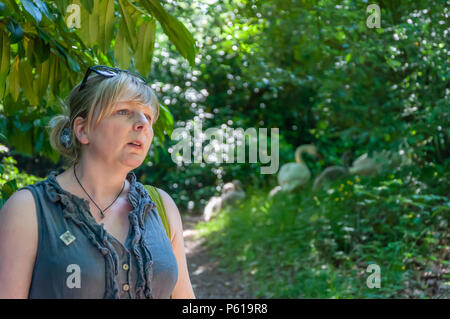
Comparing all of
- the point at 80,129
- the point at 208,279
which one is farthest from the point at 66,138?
the point at 208,279

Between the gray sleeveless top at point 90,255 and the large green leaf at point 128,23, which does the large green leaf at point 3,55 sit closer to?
the large green leaf at point 128,23

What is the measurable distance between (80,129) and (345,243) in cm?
402

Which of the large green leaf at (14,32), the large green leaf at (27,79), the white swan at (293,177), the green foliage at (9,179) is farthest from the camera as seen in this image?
the white swan at (293,177)

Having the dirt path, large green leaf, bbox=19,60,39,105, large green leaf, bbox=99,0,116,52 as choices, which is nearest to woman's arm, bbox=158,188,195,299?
large green leaf, bbox=99,0,116,52

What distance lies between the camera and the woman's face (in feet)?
4.53

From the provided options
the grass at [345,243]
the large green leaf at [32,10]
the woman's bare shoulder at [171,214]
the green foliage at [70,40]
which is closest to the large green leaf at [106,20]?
the green foliage at [70,40]

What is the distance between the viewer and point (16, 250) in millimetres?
1211

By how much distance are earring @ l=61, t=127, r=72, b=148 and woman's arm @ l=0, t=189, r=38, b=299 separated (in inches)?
10.6

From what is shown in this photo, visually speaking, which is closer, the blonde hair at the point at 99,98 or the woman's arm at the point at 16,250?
the woman's arm at the point at 16,250

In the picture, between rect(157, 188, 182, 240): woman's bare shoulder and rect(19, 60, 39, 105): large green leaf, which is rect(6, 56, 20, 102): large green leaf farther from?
rect(157, 188, 182, 240): woman's bare shoulder

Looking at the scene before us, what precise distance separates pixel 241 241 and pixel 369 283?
242 cm

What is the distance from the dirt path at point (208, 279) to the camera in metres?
5.25

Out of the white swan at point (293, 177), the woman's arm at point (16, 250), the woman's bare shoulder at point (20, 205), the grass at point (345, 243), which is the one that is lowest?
the grass at point (345, 243)

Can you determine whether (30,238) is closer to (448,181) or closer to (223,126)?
(448,181)
